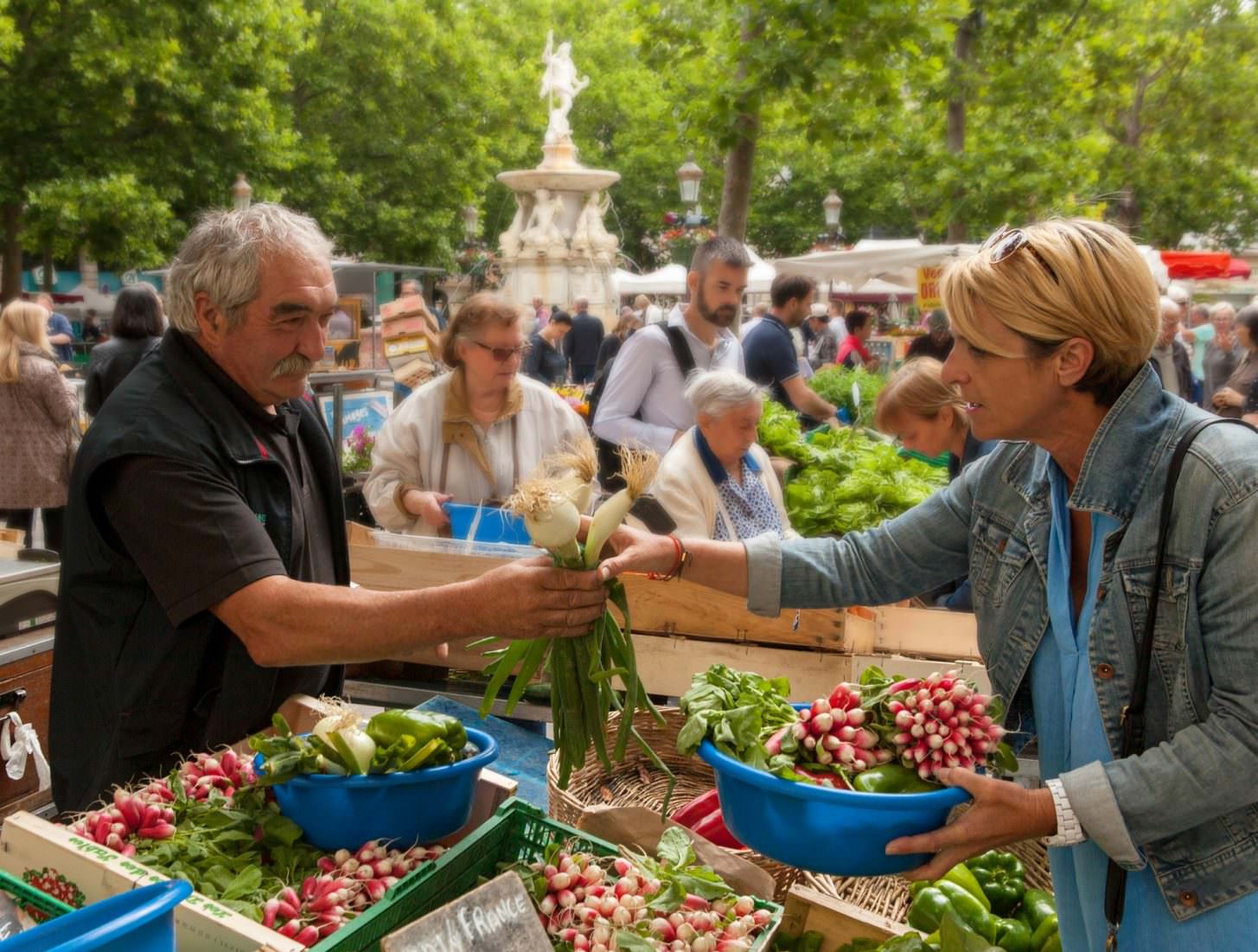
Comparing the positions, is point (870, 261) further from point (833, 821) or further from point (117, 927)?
point (117, 927)

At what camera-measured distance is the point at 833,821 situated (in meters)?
1.89

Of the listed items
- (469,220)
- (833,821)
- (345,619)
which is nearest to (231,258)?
(345,619)

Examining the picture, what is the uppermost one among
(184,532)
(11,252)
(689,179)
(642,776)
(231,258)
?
(689,179)

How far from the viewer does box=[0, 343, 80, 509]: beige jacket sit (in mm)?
7230

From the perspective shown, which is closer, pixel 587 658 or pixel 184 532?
pixel 184 532

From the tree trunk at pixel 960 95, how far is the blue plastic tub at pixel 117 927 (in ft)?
42.8

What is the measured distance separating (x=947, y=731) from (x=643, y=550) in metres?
0.72

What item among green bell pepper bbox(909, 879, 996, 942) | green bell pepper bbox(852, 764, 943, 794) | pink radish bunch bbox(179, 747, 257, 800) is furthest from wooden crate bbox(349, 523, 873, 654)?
green bell pepper bbox(852, 764, 943, 794)

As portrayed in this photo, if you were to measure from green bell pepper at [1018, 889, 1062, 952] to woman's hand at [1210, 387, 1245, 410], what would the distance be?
7.13 m

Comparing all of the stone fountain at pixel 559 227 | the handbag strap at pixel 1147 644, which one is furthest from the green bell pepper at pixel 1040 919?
the stone fountain at pixel 559 227

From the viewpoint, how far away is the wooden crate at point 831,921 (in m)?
2.27

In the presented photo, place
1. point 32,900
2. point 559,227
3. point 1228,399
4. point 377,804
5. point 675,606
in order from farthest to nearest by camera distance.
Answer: point 559,227 < point 1228,399 < point 675,606 < point 377,804 < point 32,900

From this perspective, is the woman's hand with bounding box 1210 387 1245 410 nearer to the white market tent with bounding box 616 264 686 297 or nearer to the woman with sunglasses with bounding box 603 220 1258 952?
the woman with sunglasses with bounding box 603 220 1258 952

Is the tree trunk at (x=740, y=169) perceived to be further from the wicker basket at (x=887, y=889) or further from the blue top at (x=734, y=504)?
the wicker basket at (x=887, y=889)
